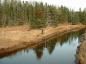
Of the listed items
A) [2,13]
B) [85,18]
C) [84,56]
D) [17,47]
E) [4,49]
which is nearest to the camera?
[84,56]

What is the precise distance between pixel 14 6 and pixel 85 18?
48.5 metres

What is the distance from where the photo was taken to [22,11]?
105 meters

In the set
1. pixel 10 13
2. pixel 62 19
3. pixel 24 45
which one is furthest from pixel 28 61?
pixel 62 19

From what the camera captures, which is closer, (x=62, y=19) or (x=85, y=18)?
(x=62, y=19)

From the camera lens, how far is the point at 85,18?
423 feet

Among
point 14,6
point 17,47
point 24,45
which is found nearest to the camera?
point 17,47

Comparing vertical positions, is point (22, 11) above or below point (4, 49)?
above

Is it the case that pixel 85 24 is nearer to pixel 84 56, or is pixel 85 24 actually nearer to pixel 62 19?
pixel 62 19

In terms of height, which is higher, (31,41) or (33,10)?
(33,10)

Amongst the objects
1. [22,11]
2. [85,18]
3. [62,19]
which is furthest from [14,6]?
[85,18]

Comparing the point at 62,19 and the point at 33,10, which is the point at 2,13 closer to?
the point at 33,10

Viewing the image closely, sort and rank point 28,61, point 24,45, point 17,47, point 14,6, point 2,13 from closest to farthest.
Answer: point 28,61 → point 17,47 → point 24,45 → point 2,13 → point 14,6

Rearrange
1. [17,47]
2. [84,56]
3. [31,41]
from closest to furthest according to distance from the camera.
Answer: [84,56] < [17,47] < [31,41]

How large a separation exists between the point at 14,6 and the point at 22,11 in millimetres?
4785
